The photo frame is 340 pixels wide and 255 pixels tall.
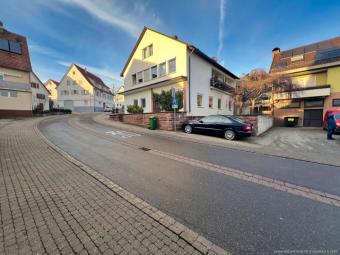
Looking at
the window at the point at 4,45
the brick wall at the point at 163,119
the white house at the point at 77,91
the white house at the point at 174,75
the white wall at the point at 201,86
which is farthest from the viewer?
the white house at the point at 77,91

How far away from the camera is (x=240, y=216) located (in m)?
2.77

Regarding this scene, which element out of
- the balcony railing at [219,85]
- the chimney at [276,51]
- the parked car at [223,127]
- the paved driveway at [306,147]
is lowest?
the paved driveway at [306,147]

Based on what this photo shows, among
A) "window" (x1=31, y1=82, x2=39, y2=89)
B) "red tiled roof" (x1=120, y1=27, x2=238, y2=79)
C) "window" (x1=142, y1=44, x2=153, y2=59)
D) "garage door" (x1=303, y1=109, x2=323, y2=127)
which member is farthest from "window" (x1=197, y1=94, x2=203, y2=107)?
"window" (x1=31, y1=82, x2=39, y2=89)

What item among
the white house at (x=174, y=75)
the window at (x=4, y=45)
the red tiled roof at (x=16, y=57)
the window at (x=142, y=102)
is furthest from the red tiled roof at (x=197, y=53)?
the window at (x=4, y=45)

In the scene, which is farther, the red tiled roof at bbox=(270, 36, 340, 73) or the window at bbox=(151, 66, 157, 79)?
the red tiled roof at bbox=(270, 36, 340, 73)

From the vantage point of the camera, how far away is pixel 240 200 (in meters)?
3.28

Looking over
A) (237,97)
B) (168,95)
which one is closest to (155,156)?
(168,95)

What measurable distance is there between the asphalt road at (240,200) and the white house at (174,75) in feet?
35.7

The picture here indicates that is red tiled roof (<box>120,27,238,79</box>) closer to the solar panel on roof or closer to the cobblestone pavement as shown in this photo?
the solar panel on roof

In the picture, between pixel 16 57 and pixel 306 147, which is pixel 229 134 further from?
pixel 16 57

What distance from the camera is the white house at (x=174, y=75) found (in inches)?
624

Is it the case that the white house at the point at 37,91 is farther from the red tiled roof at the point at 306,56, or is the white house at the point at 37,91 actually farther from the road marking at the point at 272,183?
the red tiled roof at the point at 306,56

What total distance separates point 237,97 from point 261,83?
146 inches

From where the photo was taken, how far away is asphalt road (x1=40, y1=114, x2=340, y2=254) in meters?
2.26
